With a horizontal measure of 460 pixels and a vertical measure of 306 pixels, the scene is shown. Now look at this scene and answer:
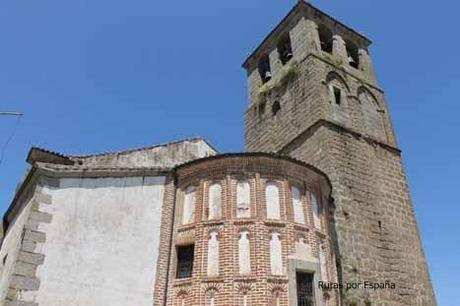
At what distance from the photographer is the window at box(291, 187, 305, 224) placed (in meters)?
12.5

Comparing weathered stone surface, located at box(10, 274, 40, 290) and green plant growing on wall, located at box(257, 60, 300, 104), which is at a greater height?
green plant growing on wall, located at box(257, 60, 300, 104)

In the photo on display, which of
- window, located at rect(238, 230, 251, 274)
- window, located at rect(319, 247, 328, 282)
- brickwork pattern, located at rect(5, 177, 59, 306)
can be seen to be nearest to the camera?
brickwork pattern, located at rect(5, 177, 59, 306)

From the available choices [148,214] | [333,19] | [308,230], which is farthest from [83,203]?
[333,19]

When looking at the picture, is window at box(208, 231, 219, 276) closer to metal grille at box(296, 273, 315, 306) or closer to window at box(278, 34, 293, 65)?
metal grille at box(296, 273, 315, 306)

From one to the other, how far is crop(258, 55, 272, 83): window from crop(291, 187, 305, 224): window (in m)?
12.5

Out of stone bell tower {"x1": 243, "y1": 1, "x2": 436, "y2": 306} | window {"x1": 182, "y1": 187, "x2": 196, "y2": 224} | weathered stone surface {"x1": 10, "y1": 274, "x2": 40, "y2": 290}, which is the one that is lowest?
weathered stone surface {"x1": 10, "y1": 274, "x2": 40, "y2": 290}

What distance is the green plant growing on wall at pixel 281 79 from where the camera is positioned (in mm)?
21156

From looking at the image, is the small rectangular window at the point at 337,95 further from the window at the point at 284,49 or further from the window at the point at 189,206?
the window at the point at 189,206

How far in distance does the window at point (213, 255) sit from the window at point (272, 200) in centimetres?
166

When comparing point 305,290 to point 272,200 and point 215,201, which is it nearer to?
point 272,200

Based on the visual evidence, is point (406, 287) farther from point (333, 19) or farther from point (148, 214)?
point (333, 19)

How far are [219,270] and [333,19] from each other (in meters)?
17.4

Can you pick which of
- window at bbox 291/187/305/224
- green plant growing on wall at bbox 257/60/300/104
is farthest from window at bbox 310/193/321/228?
green plant growing on wall at bbox 257/60/300/104

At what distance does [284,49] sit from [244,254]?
1562 cm
